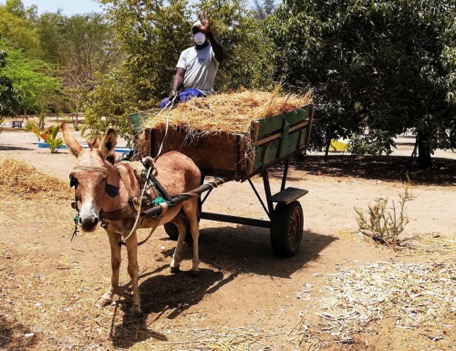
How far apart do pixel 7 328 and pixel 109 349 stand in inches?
34.8

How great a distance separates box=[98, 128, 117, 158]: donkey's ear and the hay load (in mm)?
1363

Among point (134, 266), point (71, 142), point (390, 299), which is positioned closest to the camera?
point (71, 142)

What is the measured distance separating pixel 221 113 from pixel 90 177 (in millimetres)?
2229

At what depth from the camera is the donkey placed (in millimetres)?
3750

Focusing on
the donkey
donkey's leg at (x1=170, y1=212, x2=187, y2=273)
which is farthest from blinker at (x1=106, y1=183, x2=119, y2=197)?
donkey's leg at (x1=170, y1=212, x2=187, y2=273)

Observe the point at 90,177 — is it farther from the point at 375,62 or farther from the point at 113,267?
the point at 375,62

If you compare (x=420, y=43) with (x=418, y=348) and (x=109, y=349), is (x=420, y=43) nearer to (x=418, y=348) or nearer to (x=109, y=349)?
(x=418, y=348)

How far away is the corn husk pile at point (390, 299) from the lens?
15.0ft

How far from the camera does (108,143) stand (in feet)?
13.2

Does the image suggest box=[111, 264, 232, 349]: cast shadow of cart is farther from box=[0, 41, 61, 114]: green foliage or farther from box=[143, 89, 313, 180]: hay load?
box=[0, 41, 61, 114]: green foliage

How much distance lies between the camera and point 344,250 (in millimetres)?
6816

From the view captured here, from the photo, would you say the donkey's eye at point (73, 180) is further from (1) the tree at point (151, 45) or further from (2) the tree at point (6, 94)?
(2) the tree at point (6, 94)

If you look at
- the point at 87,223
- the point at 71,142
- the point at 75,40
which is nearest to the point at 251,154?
the point at 71,142

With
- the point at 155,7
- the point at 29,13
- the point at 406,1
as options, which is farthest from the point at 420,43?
the point at 29,13
